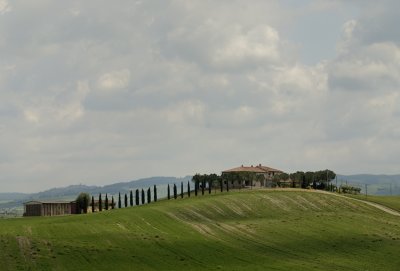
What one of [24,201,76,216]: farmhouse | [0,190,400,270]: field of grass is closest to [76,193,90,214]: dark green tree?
[24,201,76,216]: farmhouse

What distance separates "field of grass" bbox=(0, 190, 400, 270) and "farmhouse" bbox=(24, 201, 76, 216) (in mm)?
62441

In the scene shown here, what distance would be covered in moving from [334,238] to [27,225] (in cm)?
5273

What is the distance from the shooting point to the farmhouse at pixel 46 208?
593ft

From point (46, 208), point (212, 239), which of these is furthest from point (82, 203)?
point (212, 239)

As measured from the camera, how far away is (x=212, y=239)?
101m

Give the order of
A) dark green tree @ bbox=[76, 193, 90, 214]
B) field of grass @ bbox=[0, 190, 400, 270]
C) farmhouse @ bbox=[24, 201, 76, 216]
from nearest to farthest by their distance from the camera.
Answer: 1. field of grass @ bbox=[0, 190, 400, 270]
2. dark green tree @ bbox=[76, 193, 90, 214]
3. farmhouse @ bbox=[24, 201, 76, 216]

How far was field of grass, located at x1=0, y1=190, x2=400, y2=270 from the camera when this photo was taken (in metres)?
81.7

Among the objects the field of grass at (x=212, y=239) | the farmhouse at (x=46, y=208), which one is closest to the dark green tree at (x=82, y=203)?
the farmhouse at (x=46, y=208)

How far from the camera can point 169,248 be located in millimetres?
90812

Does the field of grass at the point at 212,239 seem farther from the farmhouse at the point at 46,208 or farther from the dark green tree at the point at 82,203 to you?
the farmhouse at the point at 46,208

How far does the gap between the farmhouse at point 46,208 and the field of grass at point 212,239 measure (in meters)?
62.4

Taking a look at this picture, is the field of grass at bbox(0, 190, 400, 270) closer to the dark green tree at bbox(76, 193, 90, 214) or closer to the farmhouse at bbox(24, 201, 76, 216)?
the dark green tree at bbox(76, 193, 90, 214)

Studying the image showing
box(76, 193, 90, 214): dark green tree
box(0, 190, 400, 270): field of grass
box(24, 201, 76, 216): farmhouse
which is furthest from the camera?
box(24, 201, 76, 216): farmhouse

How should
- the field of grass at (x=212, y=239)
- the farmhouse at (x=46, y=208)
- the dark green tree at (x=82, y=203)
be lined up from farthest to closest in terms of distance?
the farmhouse at (x=46, y=208) → the dark green tree at (x=82, y=203) → the field of grass at (x=212, y=239)
